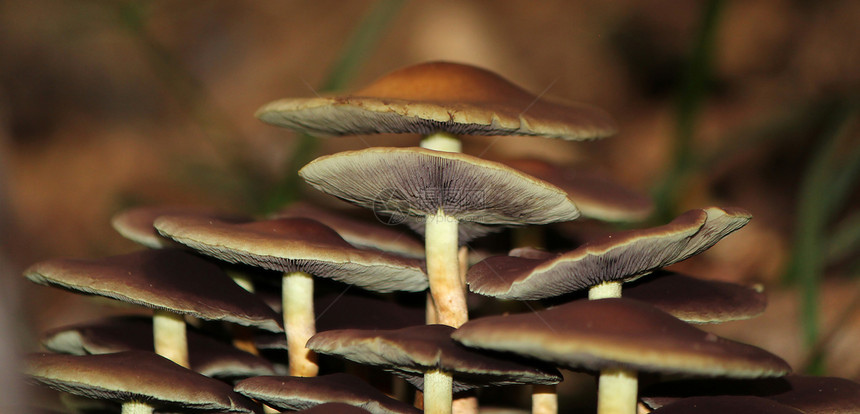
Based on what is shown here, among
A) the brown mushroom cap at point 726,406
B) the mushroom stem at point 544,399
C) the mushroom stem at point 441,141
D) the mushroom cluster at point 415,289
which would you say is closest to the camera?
the mushroom cluster at point 415,289

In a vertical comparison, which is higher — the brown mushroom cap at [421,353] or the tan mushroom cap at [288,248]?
the tan mushroom cap at [288,248]

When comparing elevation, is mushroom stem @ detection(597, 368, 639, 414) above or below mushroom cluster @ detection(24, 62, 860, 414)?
below

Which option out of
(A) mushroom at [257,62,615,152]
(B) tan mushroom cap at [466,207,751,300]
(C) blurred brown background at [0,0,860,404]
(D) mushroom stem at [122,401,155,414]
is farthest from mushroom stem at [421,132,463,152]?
(C) blurred brown background at [0,0,860,404]

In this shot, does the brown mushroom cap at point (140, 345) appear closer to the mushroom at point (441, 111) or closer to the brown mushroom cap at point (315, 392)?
the brown mushroom cap at point (315, 392)

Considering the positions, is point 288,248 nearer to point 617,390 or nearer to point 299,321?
point 299,321

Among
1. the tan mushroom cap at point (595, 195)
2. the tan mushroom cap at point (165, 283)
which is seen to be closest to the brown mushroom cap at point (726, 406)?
the tan mushroom cap at point (595, 195)

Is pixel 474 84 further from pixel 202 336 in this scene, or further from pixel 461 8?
pixel 461 8

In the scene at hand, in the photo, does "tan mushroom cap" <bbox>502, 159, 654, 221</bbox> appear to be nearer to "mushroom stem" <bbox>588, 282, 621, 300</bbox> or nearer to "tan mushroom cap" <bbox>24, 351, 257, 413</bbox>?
"mushroom stem" <bbox>588, 282, 621, 300</bbox>
